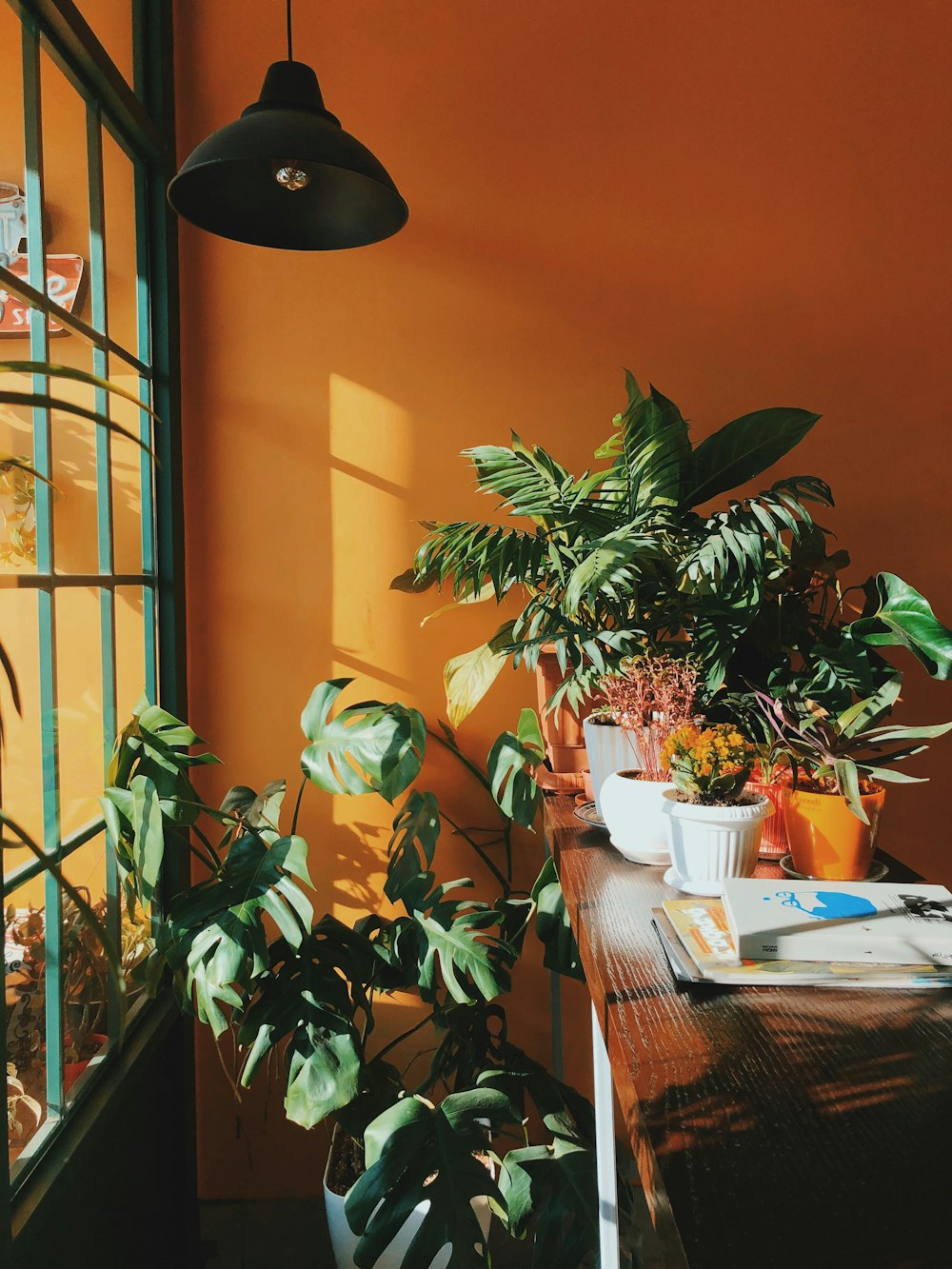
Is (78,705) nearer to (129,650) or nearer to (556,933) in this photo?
(129,650)

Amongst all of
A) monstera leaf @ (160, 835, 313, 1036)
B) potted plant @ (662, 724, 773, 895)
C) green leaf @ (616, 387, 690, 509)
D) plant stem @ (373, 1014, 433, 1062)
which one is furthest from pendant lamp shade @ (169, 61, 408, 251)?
plant stem @ (373, 1014, 433, 1062)

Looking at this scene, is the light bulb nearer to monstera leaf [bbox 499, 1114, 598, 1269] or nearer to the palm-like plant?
the palm-like plant

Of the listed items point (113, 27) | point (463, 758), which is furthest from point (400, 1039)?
point (113, 27)

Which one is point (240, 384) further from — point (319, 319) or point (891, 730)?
point (891, 730)

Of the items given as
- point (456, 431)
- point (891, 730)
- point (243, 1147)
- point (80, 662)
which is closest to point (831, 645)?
point (891, 730)

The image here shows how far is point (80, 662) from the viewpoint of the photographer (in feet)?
5.33

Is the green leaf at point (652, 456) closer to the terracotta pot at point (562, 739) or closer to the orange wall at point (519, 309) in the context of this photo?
the terracotta pot at point (562, 739)

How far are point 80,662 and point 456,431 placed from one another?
1.02m

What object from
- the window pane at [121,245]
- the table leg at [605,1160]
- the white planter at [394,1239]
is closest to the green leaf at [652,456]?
the table leg at [605,1160]

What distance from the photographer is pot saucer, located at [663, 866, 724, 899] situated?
1.28 meters

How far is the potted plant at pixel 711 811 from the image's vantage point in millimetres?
1255

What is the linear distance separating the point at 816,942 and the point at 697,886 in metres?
0.29

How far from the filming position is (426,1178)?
144cm

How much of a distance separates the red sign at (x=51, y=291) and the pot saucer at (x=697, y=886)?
1242 millimetres
